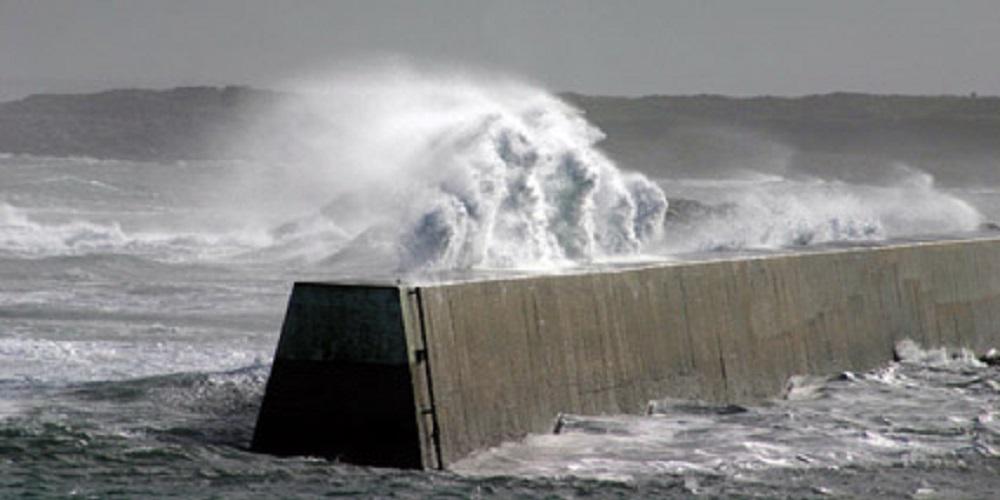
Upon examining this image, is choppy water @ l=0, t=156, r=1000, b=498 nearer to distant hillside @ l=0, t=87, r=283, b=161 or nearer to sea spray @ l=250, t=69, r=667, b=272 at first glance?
sea spray @ l=250, t=69, r=667, b=272

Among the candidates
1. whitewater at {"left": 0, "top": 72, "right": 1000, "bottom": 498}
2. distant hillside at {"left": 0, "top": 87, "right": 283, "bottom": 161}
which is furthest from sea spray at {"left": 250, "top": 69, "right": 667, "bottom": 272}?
distant hillside at {"left": 0, "top": 87, "right": 283, "bottom": 161}

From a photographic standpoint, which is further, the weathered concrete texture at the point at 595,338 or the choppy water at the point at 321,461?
the weathered concrete texture at the point at 595,338

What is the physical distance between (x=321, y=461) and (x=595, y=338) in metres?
2.51

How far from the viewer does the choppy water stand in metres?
10.6

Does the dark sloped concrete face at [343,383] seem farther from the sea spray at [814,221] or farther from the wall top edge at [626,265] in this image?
the sea spray at [814,221]

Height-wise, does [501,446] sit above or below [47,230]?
below

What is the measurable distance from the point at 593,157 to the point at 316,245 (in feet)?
57.7

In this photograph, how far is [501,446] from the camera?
11.6 m

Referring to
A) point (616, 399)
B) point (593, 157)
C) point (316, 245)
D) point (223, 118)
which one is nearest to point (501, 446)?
point (616, 399)

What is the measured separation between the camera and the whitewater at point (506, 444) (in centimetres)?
1077

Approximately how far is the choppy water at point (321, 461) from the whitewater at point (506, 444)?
0.02 metres

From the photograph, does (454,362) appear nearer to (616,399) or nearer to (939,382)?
(616,399)

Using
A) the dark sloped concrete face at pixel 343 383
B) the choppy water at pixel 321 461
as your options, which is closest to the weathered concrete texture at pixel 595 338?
the dark sloped concrete face at pixel 343 383

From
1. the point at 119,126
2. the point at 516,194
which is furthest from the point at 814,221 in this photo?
the point at 119,126
